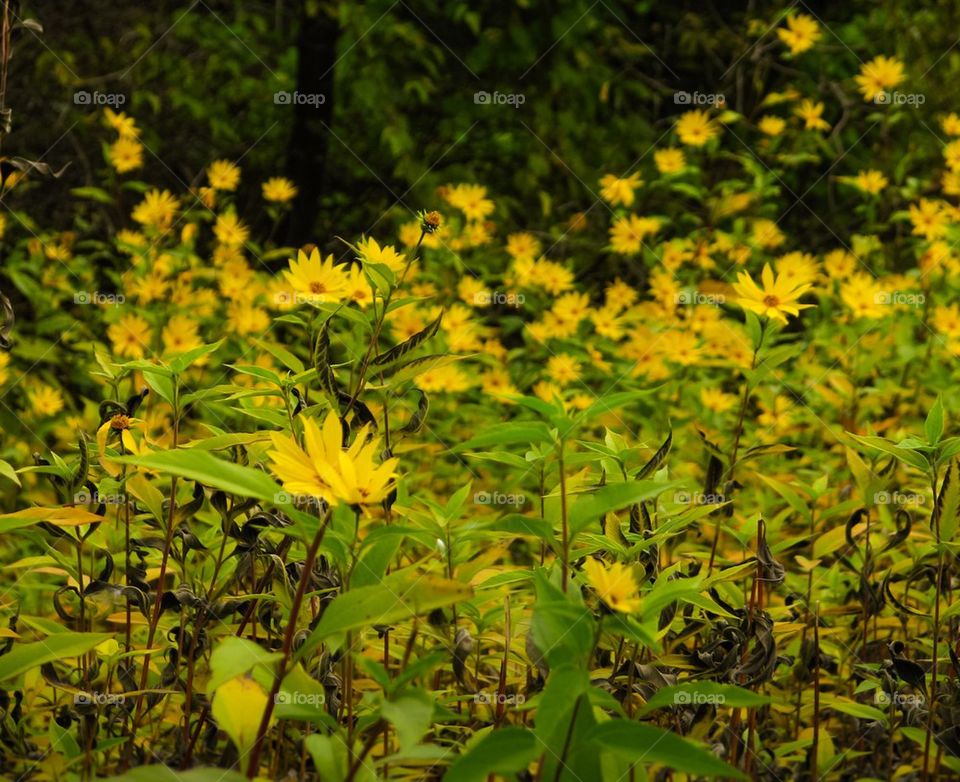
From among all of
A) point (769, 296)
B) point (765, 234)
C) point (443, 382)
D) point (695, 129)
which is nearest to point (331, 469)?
point (769, 296)

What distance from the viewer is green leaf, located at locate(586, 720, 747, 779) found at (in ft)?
2.34

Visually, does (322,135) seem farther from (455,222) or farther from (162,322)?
(162,322)

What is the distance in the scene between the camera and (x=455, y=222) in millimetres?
3104

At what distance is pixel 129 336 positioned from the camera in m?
2.76

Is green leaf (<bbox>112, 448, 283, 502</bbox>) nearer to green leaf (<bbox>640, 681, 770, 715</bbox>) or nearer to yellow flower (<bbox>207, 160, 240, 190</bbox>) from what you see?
green leaf (<bbox>640, 681, 770, 715</bbox>)

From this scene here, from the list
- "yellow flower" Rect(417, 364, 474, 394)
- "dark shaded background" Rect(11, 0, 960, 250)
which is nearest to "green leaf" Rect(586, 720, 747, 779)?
"yellow flower" Rect(417, 364, 474, 394)

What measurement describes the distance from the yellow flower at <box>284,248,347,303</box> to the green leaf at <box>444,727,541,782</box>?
1.81 ft

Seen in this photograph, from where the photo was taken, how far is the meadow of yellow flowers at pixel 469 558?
0.79 meters

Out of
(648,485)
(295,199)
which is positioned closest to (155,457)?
(648,485)

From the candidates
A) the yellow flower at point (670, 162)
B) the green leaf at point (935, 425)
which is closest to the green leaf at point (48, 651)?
the green leaf at point (935, 425)

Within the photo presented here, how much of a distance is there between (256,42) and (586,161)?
1691mm

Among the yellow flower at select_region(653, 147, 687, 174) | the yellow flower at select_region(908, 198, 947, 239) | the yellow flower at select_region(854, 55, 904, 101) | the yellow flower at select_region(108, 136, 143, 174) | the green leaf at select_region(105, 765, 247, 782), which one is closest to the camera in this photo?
the green leaf at select_region(105, 765, 247, 782)

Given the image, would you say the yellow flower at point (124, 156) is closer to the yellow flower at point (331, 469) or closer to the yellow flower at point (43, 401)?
the yellow flower at point (43, 401)

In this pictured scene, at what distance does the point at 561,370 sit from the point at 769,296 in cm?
139
